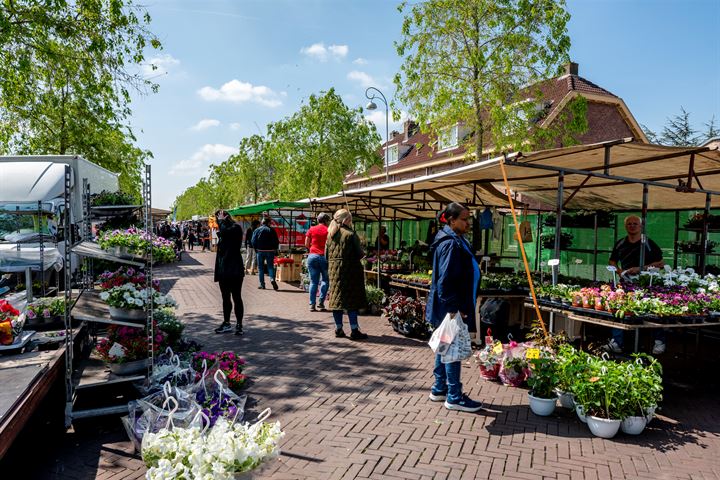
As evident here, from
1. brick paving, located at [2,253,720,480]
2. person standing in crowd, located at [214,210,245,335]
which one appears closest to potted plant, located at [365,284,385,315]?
person standing in crowd, located at [214,210,245,335]

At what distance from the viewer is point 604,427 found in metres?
3.74

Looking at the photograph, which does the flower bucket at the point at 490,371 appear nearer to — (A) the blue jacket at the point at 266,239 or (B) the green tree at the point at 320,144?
(A) the blue jacket at the point at 266,239

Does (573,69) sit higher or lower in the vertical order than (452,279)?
higher

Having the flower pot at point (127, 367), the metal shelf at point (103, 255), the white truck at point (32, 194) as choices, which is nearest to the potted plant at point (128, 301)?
the metal shelf at point (103, 255)

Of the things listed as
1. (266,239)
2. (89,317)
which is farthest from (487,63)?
(89,317)

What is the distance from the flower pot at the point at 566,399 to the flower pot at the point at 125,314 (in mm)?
3956

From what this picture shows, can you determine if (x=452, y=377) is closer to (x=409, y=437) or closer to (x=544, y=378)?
(x=409, y=437)

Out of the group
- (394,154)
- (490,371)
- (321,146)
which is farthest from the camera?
(394,154)

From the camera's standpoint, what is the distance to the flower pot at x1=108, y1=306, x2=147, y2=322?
4.26 meters

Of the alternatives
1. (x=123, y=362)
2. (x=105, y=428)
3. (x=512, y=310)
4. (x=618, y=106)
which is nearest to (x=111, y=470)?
(x=105, y=428)

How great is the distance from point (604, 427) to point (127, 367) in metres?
4.18

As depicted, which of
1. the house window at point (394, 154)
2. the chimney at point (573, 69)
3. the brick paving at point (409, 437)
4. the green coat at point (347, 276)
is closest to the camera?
the brick paving at point (409, 437)

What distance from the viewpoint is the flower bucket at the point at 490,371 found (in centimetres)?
510

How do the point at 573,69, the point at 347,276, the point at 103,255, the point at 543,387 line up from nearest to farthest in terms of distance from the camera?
the point at 103,255, the point at 543,387, the point at 347,276, the point at 573,69
